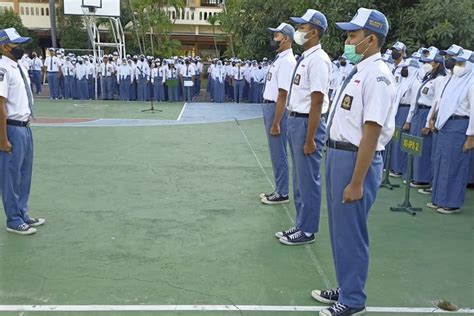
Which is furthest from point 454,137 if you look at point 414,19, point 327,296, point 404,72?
point 414,19

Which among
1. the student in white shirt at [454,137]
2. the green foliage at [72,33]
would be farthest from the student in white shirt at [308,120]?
the green foliage at [72,33]

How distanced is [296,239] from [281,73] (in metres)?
Result: 1.76

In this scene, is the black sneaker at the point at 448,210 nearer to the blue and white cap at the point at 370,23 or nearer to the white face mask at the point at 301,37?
the white face mask at the point at 301,37

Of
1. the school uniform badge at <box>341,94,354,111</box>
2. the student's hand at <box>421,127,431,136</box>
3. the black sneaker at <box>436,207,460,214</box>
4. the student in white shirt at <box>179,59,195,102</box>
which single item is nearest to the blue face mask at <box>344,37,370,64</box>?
the school uniform badge at <box>341,94,354,111</box>

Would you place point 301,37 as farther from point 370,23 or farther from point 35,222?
point 35,222

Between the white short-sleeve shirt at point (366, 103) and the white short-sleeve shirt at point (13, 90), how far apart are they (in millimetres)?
2970

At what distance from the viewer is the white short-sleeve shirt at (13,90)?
440cm

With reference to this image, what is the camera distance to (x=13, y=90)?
4500 millimetres

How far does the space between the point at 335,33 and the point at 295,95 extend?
8.79 metres

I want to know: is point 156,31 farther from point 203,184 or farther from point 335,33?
point 203,184

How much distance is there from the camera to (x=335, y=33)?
41.3 ft

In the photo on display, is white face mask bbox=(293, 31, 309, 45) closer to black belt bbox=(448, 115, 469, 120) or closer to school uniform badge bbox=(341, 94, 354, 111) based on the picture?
school uniform badge bbox=(341, 94, 354, 111)

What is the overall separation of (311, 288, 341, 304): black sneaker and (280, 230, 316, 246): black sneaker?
103 centimetres

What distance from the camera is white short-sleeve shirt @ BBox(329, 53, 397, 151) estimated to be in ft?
9.59
